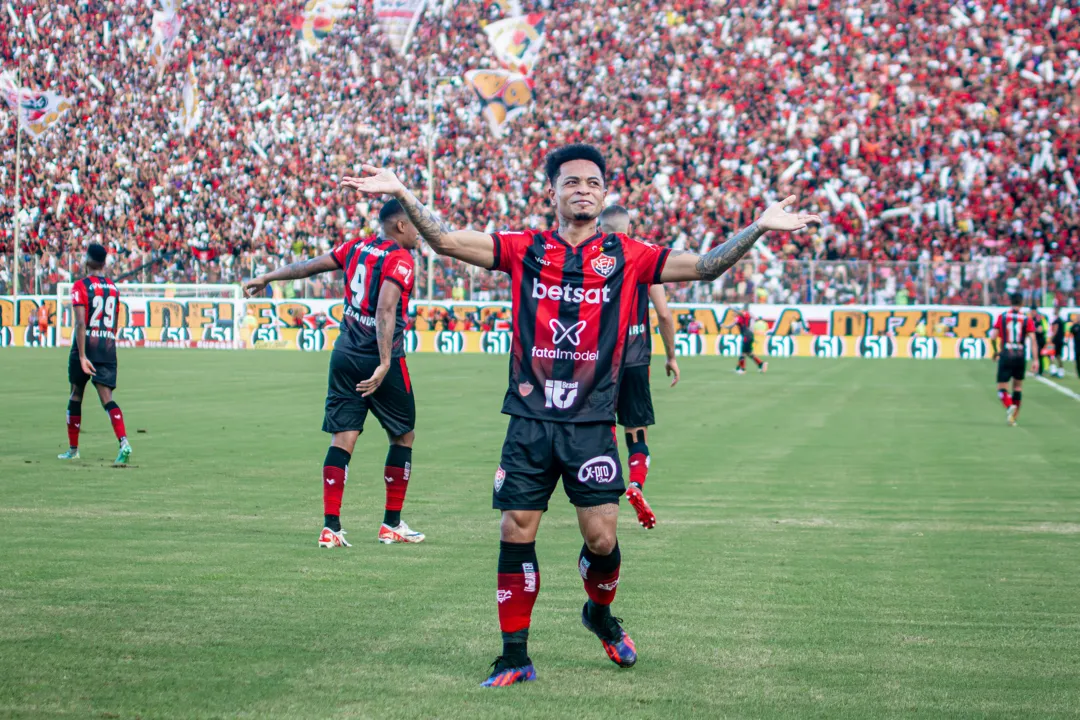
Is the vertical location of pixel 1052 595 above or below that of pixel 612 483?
below

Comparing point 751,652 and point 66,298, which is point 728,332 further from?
point 751,652

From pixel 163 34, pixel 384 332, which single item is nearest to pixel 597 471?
pixel 384 332

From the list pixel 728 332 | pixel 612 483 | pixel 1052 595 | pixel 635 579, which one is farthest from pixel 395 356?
pixel 728 332

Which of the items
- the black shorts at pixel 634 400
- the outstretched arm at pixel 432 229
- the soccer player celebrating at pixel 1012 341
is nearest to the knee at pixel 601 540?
the outstretched arm at pixel 432 229

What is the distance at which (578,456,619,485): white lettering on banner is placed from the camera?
5.12 meters

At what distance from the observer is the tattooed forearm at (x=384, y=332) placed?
8.25 metres

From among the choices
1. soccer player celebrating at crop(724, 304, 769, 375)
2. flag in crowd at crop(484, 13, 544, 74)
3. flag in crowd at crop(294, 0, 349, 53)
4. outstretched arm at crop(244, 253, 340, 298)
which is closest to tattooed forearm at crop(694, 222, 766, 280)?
outstretched arm at crop(244, 253, 340, 298)

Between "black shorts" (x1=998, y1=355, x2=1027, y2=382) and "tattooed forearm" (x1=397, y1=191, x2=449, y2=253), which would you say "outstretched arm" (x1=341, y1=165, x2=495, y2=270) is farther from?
"black shorts" (x1=998, y1=355, x2=1027, y2=382)

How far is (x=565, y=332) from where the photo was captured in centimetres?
525

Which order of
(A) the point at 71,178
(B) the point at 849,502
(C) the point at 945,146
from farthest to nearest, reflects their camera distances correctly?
(A) the point at 71,178
(C) the point at 945,146
(B) the point at 849,502

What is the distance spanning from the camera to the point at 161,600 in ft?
20.6

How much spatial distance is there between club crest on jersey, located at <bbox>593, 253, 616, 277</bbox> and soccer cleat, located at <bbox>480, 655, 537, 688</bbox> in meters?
1.55

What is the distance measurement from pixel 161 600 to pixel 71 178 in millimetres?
46800

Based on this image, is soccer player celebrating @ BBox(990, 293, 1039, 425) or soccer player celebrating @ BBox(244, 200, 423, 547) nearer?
soccer player celebrating @ BBox(244, 200, 423, 547)
